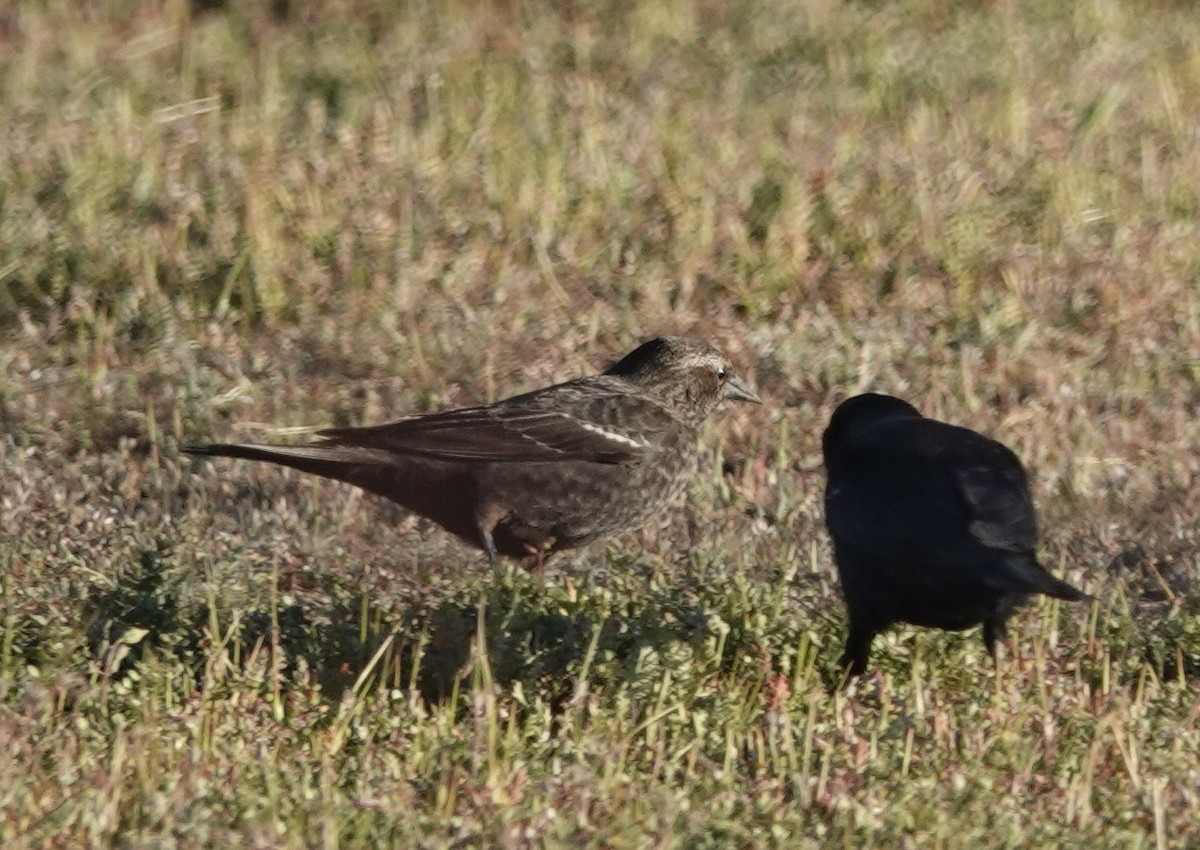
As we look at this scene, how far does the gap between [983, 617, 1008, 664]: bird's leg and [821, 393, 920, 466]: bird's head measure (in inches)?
38.3

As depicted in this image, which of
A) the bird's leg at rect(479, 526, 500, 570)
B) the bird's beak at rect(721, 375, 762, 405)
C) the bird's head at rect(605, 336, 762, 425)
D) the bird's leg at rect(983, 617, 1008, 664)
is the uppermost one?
the bird's head at rect(605, 336, 762, 425)

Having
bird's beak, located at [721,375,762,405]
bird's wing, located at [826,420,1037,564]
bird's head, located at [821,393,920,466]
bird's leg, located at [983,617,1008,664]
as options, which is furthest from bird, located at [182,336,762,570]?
bird's leg, located at [983,617,1008,664]

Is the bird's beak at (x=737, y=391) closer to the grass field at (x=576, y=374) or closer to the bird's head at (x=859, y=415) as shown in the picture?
the grass field at (x=576, y=374)

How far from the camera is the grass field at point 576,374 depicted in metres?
4.84

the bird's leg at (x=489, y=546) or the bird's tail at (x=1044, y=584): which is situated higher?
the bird's tail at (x=1044, y=584)

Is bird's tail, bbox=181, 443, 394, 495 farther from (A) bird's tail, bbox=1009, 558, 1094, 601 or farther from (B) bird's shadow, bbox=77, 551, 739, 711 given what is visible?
(A) bird's tail, bbox=1009, 558, 1094, 601

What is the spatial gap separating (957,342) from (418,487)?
246cm

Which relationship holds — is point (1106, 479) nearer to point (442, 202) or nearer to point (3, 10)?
point (442, 202)

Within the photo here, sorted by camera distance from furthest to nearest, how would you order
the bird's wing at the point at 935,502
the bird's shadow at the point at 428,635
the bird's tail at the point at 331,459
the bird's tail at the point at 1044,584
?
the bird's tail at the point at 331,459, the bird's wing at the point at 935,502, the bird's shadow at the point at 428,635, the bird's tail at the point at 1044,584

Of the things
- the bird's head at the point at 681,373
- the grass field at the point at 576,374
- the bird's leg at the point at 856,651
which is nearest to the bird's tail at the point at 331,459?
the grass field at the point at 576,374

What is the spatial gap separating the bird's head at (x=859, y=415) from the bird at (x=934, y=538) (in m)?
0.35

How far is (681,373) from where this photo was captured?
7.34 metres

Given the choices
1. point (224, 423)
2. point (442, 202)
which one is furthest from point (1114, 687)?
point (442, 202)

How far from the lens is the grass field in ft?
15.9
